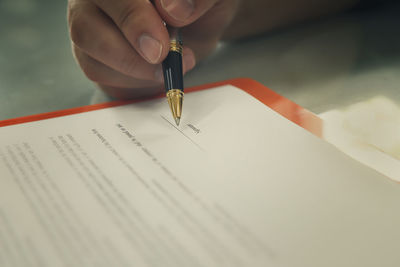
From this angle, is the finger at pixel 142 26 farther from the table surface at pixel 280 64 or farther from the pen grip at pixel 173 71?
the table surface at pixel 280 64

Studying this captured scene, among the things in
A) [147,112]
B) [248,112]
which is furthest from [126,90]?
[248,112]

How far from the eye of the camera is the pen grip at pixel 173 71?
409mm

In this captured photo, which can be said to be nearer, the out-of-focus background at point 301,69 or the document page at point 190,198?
the document page at point 190,198

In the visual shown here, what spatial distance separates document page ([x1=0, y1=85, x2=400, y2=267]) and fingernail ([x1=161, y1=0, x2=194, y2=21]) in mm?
133

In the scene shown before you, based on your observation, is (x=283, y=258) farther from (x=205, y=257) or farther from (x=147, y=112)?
(x=147, y=112)

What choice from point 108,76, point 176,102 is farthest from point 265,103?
point 108,76

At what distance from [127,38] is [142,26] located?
0.10 feet

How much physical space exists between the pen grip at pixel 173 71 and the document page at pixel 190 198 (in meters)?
0.05

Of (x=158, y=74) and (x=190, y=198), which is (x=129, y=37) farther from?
(x=190, y=198)

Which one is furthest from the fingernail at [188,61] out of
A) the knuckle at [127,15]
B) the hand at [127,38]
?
the knuckle at [127,15]

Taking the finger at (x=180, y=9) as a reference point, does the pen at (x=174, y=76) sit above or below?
below

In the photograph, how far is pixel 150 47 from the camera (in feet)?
1.30

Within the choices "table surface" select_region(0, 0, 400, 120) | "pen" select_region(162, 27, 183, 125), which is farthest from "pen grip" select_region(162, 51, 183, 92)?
"table surface" select_region(0, 0, 400, 120)

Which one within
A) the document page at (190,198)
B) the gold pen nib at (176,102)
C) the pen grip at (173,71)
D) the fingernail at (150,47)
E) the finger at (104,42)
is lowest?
the document page at (190,198)
